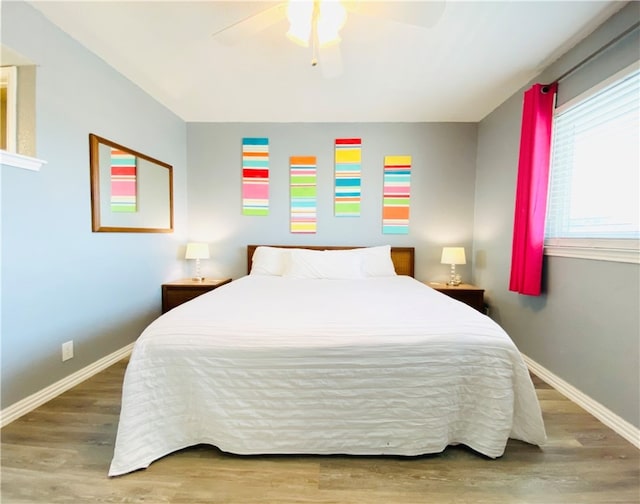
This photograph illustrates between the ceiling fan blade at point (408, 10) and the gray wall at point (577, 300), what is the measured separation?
1176mm

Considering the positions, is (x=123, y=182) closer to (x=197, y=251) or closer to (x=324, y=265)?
(x=197, y=251)

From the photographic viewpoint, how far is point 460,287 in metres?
3.04

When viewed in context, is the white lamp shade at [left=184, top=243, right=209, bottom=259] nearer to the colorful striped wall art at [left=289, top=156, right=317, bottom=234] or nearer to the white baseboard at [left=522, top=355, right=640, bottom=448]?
the colorful striped wall art at [left=289, top=156, right=317, bottom=234]

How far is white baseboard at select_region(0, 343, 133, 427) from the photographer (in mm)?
1619

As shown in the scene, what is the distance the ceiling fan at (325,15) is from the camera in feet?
Answer: 4.51

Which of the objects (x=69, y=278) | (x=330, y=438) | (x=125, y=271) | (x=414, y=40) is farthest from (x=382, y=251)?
(x=69, y=278)

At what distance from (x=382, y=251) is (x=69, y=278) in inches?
105

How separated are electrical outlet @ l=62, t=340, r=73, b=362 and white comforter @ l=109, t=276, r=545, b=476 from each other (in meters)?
1.10

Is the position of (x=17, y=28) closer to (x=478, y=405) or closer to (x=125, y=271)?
(x=125, y=271)

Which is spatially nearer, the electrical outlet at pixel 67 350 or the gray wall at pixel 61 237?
the gray wall at pixel 61 237

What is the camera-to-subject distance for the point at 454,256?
3.08 metres

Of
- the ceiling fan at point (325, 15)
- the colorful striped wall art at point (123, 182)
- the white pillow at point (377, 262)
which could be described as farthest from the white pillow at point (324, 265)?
the ceiling fan at point (325, 15)

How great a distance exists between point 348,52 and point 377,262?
1.89 meters

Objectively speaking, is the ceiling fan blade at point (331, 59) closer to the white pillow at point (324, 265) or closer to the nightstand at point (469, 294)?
the white pillow at point (324, 265)
